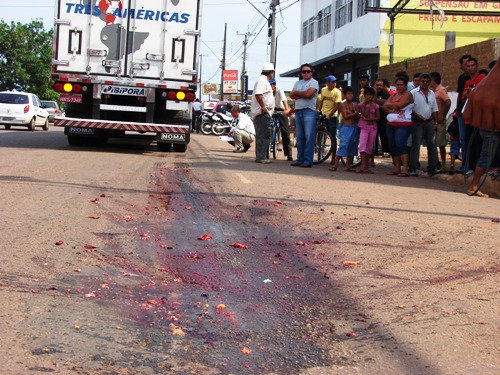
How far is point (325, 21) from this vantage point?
4578 centimetres

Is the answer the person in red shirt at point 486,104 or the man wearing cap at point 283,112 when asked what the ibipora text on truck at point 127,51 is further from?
the person in red shirt at point 486,104

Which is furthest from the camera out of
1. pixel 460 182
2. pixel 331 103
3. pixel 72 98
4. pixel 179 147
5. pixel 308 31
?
pixel 308 31

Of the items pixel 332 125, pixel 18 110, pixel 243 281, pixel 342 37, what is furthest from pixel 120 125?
pixel 342 37

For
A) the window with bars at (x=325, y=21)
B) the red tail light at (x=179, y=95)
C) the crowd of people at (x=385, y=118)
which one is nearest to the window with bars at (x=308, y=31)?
the window with bars at (x=325, y=21)

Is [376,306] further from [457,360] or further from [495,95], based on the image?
[495,95]

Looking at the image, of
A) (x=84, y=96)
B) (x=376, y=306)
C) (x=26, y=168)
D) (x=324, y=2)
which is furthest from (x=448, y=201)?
(x=324, y=2)

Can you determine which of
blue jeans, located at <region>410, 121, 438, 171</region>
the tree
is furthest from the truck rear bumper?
the tree

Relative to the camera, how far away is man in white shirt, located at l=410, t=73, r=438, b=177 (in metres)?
12.5

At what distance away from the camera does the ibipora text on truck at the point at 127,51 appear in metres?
15.0

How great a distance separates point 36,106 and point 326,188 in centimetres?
2289

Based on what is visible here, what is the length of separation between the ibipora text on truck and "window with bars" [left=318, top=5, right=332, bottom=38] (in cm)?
3025

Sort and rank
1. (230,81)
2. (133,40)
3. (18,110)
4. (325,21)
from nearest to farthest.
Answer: (133,40), (18,110), (325,21), (230,81)

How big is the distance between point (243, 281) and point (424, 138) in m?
8.47

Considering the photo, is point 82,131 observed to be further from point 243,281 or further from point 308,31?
point 308,31
